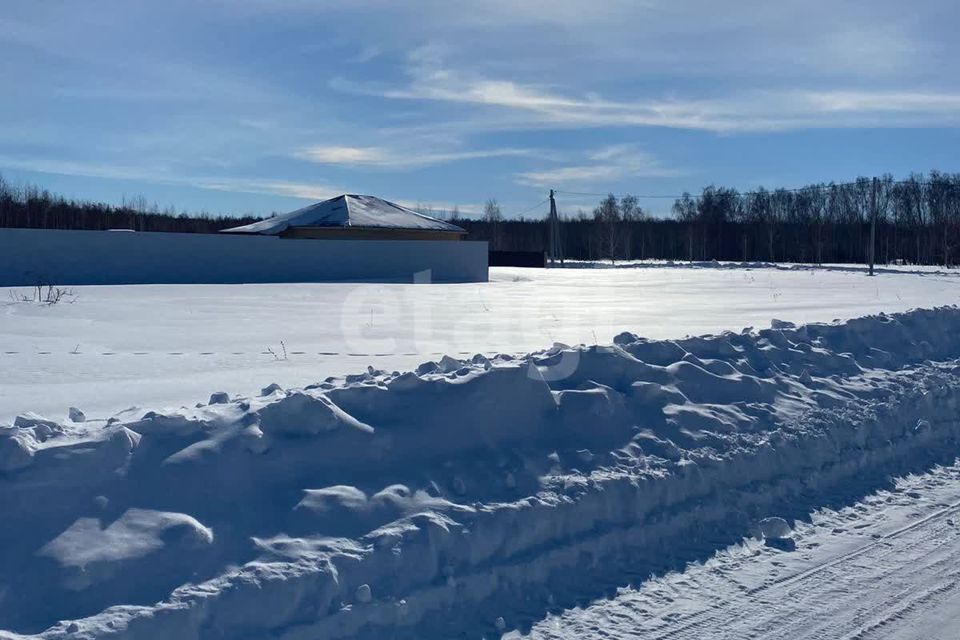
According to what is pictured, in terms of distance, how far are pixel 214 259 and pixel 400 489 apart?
991 inches

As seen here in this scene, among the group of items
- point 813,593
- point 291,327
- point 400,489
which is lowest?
point 813,593

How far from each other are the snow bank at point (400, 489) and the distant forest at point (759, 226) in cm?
6739

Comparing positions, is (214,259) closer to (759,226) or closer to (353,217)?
(353,217)

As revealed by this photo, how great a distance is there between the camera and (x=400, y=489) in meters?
5.01

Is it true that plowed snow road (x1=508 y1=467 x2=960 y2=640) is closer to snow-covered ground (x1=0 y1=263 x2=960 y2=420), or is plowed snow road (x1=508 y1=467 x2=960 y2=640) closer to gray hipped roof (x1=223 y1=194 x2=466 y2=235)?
snow-covered ground (x1=0 y1=263 x2=960 y2=420)

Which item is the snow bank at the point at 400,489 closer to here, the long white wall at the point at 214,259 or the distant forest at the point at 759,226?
the long white wall at the point at 214,259

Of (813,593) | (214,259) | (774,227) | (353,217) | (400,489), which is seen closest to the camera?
(813,593)

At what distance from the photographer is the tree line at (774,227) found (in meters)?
83.1

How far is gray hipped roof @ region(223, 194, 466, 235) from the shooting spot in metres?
38.4

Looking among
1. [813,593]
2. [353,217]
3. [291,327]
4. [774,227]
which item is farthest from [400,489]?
[774,227]

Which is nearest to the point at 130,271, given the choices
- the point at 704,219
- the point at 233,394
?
the point at 233,394

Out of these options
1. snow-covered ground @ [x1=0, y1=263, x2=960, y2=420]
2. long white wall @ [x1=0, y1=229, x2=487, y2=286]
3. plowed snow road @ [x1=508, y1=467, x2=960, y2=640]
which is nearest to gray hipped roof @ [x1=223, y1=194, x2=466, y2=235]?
long white wall @ [x1=0, y1=229, x2=487, y2=286]

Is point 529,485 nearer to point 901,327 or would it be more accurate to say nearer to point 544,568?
point 544,568

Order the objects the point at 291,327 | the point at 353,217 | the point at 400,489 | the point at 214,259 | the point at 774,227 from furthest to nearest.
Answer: the point at 774,227
the point at 353,217
the point at 214,259
the point at 291,327
the point at 400,489
